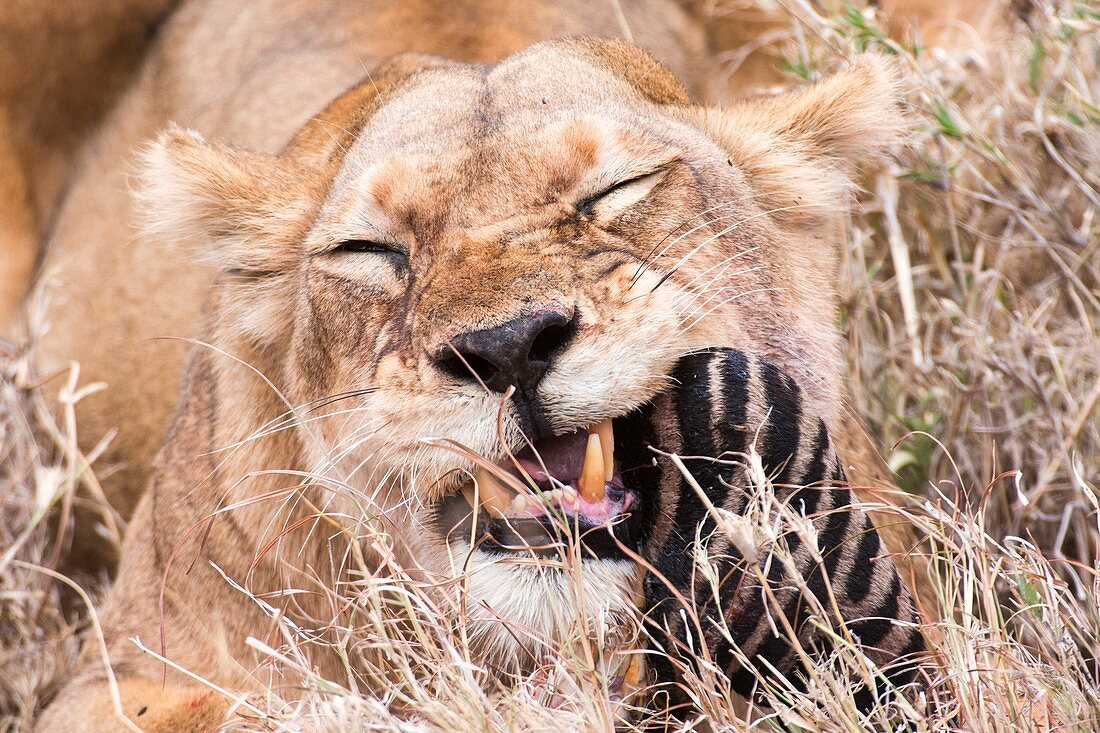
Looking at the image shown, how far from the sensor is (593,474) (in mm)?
1916

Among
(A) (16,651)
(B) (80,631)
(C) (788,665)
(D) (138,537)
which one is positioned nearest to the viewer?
(C) (788,665)

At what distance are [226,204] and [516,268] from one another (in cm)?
81

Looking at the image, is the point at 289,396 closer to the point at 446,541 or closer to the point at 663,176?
the point at 446,541

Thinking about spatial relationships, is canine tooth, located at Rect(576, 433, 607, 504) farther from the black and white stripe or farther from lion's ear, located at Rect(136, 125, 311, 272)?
lion's ear, located at Rect(136, 125, 311, 272)

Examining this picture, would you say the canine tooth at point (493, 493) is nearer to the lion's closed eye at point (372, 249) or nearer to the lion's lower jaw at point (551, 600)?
the lion's lower jaw at point (551, 600)

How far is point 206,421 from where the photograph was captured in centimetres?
267

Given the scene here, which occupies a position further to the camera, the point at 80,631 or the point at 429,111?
the point at 80,631

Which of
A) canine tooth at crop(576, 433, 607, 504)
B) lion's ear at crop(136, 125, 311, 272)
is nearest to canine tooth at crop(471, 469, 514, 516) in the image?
canine tooth at crop(576, 433, 607, 504)

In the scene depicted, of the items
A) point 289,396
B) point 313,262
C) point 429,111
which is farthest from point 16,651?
point 429,111

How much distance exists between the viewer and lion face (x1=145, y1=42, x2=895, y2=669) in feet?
6.25

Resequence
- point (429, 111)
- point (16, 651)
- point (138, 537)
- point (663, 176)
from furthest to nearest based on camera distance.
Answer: point (16, 651) → point (138, 537) → point (429, 111) → point (663, 176)

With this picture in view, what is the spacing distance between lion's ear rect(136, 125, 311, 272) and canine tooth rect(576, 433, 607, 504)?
85 cm

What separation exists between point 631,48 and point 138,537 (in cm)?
145

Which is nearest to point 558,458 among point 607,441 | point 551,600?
point 607,441
